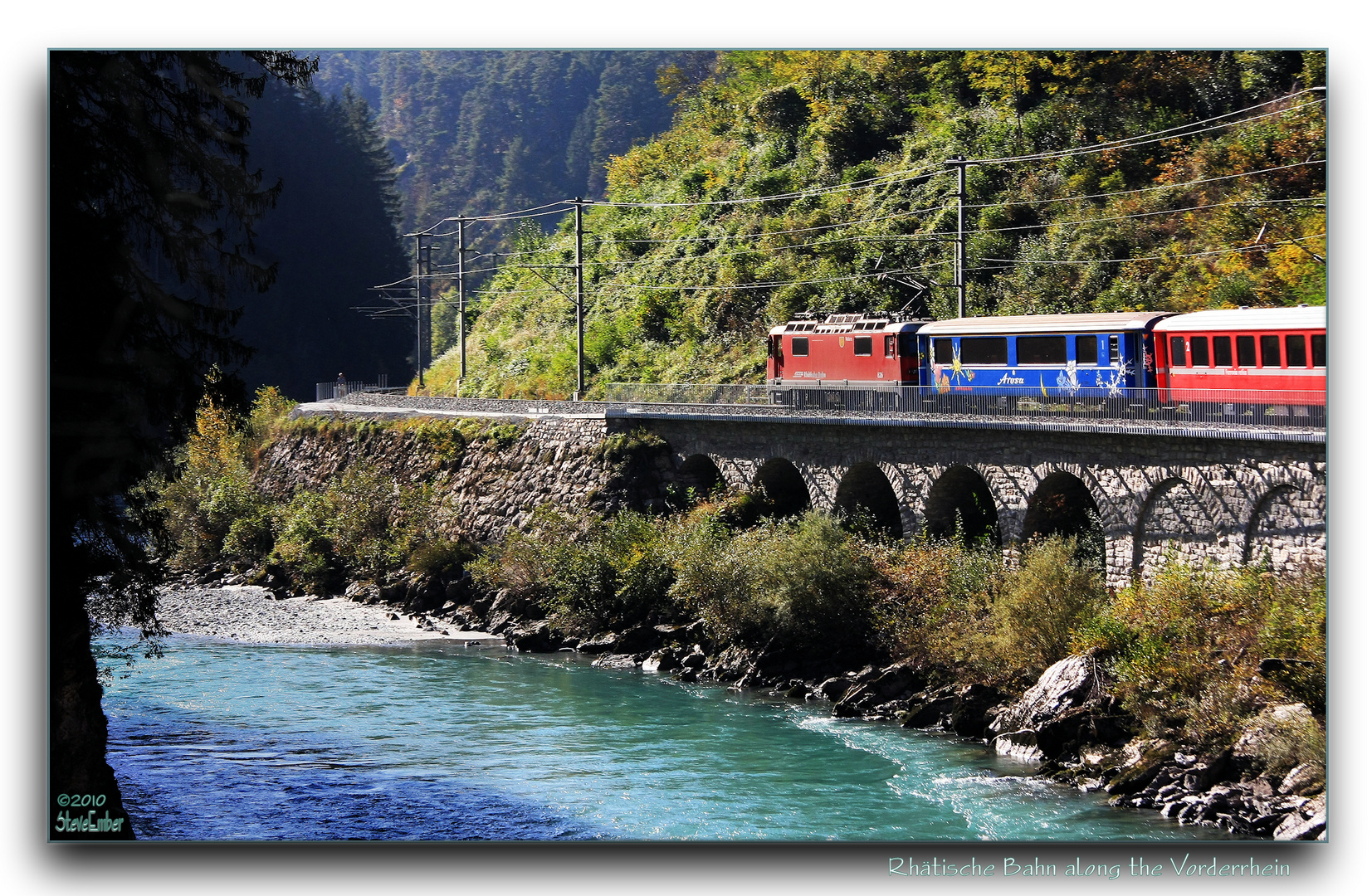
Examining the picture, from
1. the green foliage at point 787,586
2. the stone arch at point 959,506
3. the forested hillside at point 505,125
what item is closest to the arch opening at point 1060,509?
the stone arch at point 959,506

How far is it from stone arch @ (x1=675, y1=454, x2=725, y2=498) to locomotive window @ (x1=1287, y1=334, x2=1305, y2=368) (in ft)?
56.7

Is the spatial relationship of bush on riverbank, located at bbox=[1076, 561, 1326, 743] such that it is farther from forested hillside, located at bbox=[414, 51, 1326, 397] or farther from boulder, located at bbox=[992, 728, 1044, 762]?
forested hillside, located at bbox=[414, 51, 1326, 397]

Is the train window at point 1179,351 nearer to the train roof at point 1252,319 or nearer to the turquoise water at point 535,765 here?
the train roof at point 1252,319

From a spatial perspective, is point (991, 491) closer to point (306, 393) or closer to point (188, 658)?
point (188, 658)

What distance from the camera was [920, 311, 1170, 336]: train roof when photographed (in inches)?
1129

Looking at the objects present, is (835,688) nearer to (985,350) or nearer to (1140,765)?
(1140,765)

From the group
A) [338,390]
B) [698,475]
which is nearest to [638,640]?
[698,475]

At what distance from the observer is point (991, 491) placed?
28859mm

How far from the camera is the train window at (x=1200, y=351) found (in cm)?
2636

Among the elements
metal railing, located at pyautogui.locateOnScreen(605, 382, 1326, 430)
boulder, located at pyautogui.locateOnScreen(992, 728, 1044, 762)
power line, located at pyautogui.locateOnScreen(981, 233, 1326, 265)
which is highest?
power line, located at pyautogui.locateOnScreen(981, 233, 1326, 265)

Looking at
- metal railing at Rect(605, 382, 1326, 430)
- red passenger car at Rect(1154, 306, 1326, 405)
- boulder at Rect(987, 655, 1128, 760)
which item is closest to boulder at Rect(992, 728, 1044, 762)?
boulder at Rect(987, 655, 1128, 760)

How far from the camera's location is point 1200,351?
26594 mm

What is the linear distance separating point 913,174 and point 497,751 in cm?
3619

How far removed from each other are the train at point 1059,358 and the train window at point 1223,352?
0.03 meters
